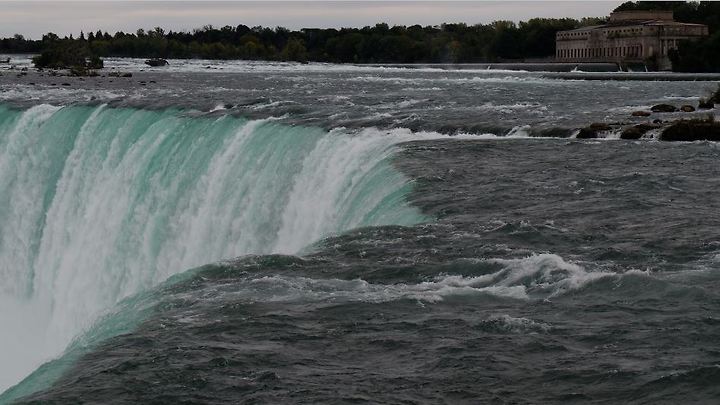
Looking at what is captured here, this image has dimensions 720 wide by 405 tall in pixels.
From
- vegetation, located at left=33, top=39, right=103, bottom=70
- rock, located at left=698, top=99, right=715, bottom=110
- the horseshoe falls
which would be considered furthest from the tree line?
the horseshoe falls

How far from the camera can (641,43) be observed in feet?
363

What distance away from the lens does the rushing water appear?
13000 mm

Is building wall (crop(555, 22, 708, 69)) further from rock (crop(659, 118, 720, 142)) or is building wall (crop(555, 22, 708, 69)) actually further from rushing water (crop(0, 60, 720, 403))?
rock (crop(659, 118, 720, 142))

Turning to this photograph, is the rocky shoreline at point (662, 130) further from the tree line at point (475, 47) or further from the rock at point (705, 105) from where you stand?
the tree line at point (475, 47)

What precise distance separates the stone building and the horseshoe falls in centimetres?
7083

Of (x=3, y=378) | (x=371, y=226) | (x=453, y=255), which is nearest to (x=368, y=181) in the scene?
(x=371, y=226)

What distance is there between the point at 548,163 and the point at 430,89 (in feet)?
104

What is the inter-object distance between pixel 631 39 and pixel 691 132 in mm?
87158

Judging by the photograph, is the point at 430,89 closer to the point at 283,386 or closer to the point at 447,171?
the point at 447,171

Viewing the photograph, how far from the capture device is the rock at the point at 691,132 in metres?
30.0

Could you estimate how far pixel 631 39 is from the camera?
11425 centimetres

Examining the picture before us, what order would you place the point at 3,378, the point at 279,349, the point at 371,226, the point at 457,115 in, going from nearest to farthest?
the point at 279,349, the point at 371,226, the point at 3,378, the point at 457,115

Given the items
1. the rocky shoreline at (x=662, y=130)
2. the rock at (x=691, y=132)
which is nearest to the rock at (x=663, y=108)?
the rocky shoreline at (x=662, y=130)

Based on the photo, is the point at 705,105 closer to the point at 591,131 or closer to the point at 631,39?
the point at 591,131
